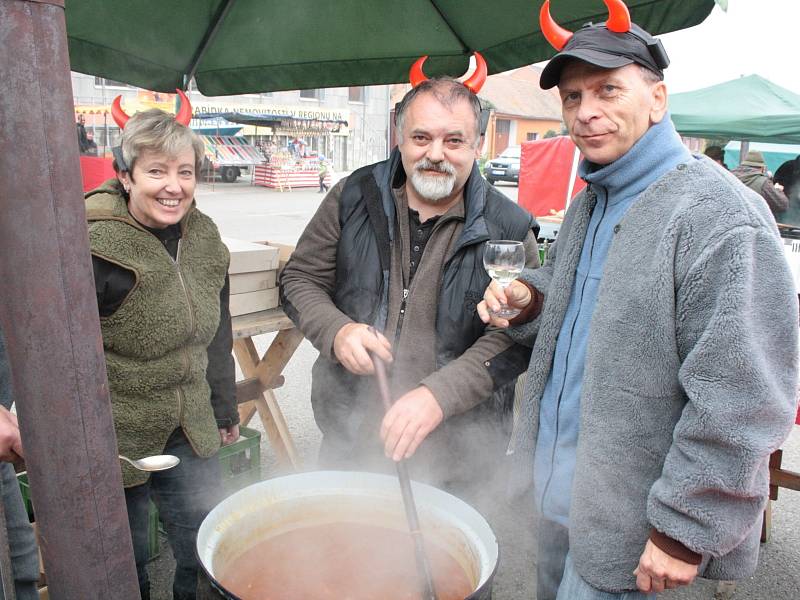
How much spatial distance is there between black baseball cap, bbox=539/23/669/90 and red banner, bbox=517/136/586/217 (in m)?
8.73

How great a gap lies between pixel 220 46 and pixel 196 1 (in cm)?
33

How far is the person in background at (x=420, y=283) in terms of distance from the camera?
215 cm

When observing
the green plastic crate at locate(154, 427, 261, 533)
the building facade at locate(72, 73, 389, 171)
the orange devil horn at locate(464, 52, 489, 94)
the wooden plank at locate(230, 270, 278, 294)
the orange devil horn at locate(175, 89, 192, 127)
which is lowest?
the green plastic crate at locate(154, 427, 261, 533)

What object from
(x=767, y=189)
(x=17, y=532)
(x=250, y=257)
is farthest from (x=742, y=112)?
(x=17, y=532)

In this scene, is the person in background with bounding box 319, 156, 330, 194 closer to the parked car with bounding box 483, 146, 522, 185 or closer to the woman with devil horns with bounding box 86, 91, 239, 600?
the parked car with bounding box 483, 146, 522, 185

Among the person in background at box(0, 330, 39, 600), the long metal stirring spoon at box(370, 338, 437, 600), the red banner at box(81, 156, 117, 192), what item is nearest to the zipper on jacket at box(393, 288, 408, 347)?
the long metal stirring spoon at box(370, 338, 437, 600)

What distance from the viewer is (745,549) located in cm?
142

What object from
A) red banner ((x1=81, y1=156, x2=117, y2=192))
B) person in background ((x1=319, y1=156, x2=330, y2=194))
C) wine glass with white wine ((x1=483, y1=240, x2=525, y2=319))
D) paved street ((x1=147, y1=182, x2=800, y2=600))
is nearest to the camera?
wine glass with white wine ((x1=483, y1=240, x2=525, y2=319))

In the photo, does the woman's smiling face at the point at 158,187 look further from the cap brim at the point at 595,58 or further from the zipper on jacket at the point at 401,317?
the cap brim at the point at 595,58

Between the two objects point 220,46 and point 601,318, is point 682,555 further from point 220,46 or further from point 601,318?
point 220,46

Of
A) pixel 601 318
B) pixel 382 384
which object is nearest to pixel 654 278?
pixel 601 318

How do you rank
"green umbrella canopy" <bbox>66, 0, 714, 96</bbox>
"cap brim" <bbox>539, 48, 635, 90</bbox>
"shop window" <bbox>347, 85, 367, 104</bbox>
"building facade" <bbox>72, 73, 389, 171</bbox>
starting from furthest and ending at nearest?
"shop window" <bbox>347, 85, 367, 104</bbox>
"building facade" <bbox>72, 73, 389, 171</bbox>
"green umbrella canopy" <bbox>66, 0, 714, 96</bbox>
"cap brim" <bbox>539, 48, 635, 90</bbox>

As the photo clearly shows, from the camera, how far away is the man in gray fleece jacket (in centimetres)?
125

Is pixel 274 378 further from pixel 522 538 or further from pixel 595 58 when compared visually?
pixel 595 58
